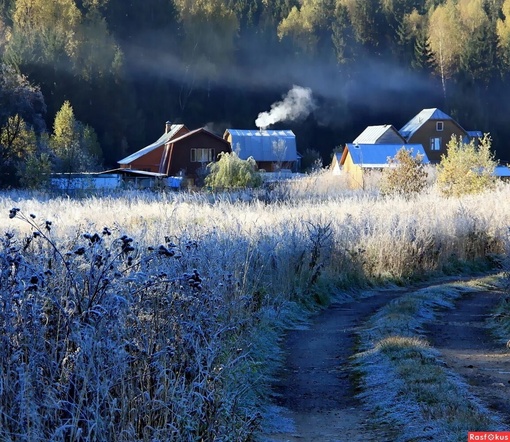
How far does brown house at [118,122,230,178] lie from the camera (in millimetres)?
59875

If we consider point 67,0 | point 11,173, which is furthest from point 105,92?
point 11,173

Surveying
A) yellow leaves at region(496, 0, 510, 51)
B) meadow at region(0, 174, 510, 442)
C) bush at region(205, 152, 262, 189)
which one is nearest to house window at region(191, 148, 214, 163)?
bush at region(205, 152, 262, 189)

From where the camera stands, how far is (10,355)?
5.38 m

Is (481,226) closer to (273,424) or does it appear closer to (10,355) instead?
(273,424)

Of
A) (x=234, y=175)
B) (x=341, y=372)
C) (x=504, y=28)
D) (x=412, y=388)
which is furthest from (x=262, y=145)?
(x=412, y=388)

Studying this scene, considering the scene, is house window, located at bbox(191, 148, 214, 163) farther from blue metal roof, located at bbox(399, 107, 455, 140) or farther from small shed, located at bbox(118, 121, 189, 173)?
blue metal roof, located at bbox(399, 107, 455, 140)

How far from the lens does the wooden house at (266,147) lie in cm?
6900

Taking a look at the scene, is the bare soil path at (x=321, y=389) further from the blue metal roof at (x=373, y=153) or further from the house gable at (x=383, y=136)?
the house gable at (x=383, y=136)

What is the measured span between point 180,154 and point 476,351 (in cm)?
5153

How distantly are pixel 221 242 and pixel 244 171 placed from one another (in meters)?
31.6

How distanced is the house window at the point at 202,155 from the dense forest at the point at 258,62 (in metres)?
8.93

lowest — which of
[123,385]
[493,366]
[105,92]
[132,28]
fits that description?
[493,366]

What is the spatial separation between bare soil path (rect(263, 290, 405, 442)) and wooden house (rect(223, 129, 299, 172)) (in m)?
56.7

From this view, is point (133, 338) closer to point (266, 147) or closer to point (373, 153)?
point (373, 153)
